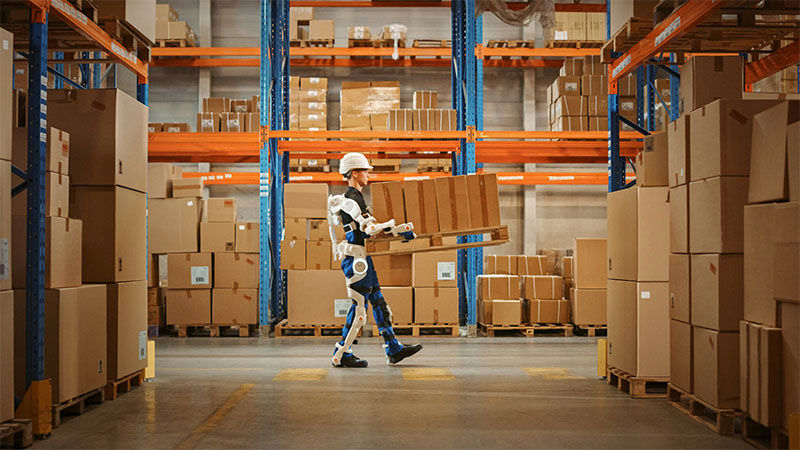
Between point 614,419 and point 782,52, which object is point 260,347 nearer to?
point 614,419

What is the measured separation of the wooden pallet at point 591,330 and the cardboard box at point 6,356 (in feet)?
26.7

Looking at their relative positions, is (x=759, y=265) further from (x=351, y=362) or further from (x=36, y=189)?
(x=36, y=189)

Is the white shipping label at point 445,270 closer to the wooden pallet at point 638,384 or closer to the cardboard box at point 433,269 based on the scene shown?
the cardboard box at point 433,269

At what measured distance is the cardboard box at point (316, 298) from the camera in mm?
10375


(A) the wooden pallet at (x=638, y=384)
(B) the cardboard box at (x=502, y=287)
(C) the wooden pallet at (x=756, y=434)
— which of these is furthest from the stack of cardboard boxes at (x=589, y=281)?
(C) the wooden pallet at (x=756, y=434)

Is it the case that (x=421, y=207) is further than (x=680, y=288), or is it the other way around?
(x=421, y=207)

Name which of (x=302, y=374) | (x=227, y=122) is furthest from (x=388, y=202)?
(x=227, y=122)

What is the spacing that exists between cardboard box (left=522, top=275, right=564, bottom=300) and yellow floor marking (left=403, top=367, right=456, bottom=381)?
4028mm

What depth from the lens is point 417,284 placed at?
33.8 feet

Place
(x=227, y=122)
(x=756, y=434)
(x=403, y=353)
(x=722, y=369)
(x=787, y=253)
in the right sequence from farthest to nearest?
(x=227, y=122) < (x=403, y=353) < (x=722, y=369) < (x=756, y=434) < (x=787, y=253)

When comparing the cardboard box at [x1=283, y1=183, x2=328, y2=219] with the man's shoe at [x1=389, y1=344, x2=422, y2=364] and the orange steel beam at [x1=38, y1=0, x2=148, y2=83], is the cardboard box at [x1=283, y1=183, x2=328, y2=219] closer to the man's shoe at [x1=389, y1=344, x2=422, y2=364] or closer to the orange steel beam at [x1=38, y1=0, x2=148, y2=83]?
the man's shoe at [x1=389, y1=344, x2=422, y2=364]

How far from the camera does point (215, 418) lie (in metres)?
4.99

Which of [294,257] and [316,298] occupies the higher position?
[294,257]

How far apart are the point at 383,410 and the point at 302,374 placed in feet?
6.19
